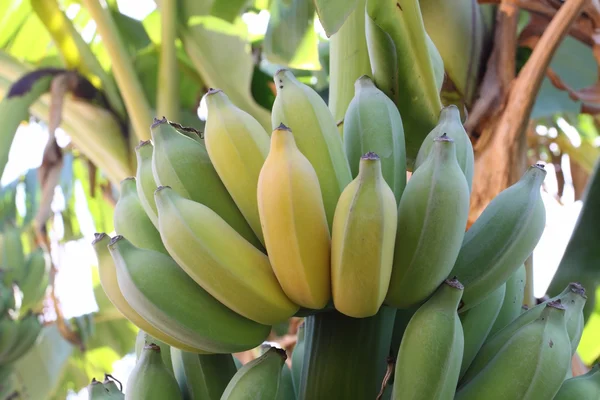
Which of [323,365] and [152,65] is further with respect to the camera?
[152,65]

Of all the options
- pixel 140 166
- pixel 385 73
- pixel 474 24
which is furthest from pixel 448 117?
pixel 474 24

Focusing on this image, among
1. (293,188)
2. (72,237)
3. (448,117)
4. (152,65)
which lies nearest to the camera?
(293,188)

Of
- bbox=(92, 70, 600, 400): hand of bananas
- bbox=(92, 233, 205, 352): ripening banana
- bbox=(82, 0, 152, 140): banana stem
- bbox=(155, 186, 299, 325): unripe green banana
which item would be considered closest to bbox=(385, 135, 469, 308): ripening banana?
bbox=(92, 70, 600, 400): hand of bananas

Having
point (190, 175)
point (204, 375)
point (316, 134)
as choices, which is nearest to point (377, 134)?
point (316, 134)

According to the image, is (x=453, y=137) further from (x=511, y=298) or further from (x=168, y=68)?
(x=168, y=68)

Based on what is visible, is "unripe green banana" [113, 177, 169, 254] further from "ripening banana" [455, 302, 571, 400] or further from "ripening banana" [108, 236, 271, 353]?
"ripening banana" [455, 302, 571, 400]

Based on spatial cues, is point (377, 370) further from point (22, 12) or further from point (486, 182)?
point (22, 12)
